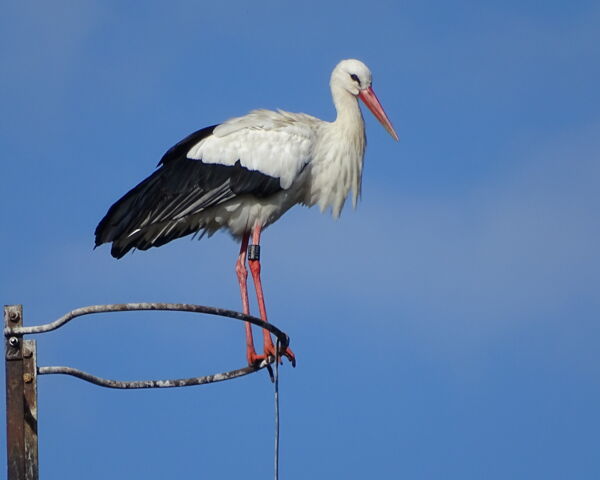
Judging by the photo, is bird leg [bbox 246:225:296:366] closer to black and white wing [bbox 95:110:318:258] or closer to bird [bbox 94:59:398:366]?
bird [bbox 94:59:398:366]

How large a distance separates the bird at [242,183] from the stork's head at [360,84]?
30 centimetres

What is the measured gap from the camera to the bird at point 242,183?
489 inches

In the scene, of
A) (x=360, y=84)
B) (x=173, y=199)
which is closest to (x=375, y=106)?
(x=360, y=84)

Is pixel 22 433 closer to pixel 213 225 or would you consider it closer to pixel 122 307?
pixel 122 307

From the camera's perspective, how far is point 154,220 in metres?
12.3

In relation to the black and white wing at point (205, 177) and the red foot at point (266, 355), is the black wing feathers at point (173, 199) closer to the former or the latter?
the black and white wing at point (205, 177)

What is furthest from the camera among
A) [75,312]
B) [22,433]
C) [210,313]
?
[210,313]

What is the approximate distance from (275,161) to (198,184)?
69 centimetres

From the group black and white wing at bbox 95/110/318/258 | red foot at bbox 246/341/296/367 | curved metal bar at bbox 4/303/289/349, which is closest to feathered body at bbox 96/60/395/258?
black and white wing at bbox 95/110/318/258

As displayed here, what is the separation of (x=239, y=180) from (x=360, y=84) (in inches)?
65.3

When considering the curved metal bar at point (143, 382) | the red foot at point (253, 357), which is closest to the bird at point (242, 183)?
the red foot at point (253, 357)

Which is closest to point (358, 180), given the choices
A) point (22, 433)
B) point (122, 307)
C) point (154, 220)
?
point (154, 220)

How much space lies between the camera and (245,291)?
41.2 feet

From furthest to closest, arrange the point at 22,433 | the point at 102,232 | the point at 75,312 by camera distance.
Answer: the point at 102,232, the point at 75,312, the point at 22,433
